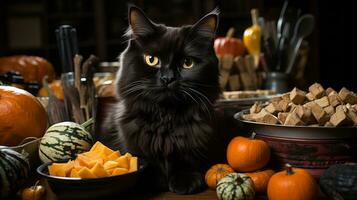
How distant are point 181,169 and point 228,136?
249 millimetres

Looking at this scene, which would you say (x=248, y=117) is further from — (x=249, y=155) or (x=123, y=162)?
(x=123, y=162)

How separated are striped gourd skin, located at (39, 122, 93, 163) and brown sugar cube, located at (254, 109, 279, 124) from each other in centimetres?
49

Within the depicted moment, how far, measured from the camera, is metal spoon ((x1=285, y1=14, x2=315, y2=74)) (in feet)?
6.59

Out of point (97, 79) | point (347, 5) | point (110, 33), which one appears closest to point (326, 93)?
point (97, 79)

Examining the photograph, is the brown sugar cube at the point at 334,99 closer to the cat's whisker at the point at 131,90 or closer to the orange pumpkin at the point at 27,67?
the cat's whisker at the point at 131,90

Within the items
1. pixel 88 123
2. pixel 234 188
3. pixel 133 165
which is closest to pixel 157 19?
pixel 88 123

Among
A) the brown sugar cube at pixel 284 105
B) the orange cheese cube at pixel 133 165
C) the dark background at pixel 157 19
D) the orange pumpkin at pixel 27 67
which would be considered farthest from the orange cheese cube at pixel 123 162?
the dark background at pixel 157 19

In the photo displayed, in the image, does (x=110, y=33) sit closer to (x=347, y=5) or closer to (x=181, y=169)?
(x=347, y=5)

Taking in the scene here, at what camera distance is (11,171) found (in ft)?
3.04

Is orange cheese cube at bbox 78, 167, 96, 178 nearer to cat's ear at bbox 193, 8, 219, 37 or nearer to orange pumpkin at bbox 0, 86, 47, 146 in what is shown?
orange pumpkin at bbox 0, 86, 47, 146

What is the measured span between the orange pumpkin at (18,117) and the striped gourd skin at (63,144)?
11 cm

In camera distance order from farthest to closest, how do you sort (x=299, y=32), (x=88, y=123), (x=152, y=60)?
1. (x=299, y=32)
2. (x=88, y=123)
3. (x=152, y=60)

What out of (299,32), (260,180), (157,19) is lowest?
(260,180)

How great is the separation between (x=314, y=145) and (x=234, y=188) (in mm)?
250
